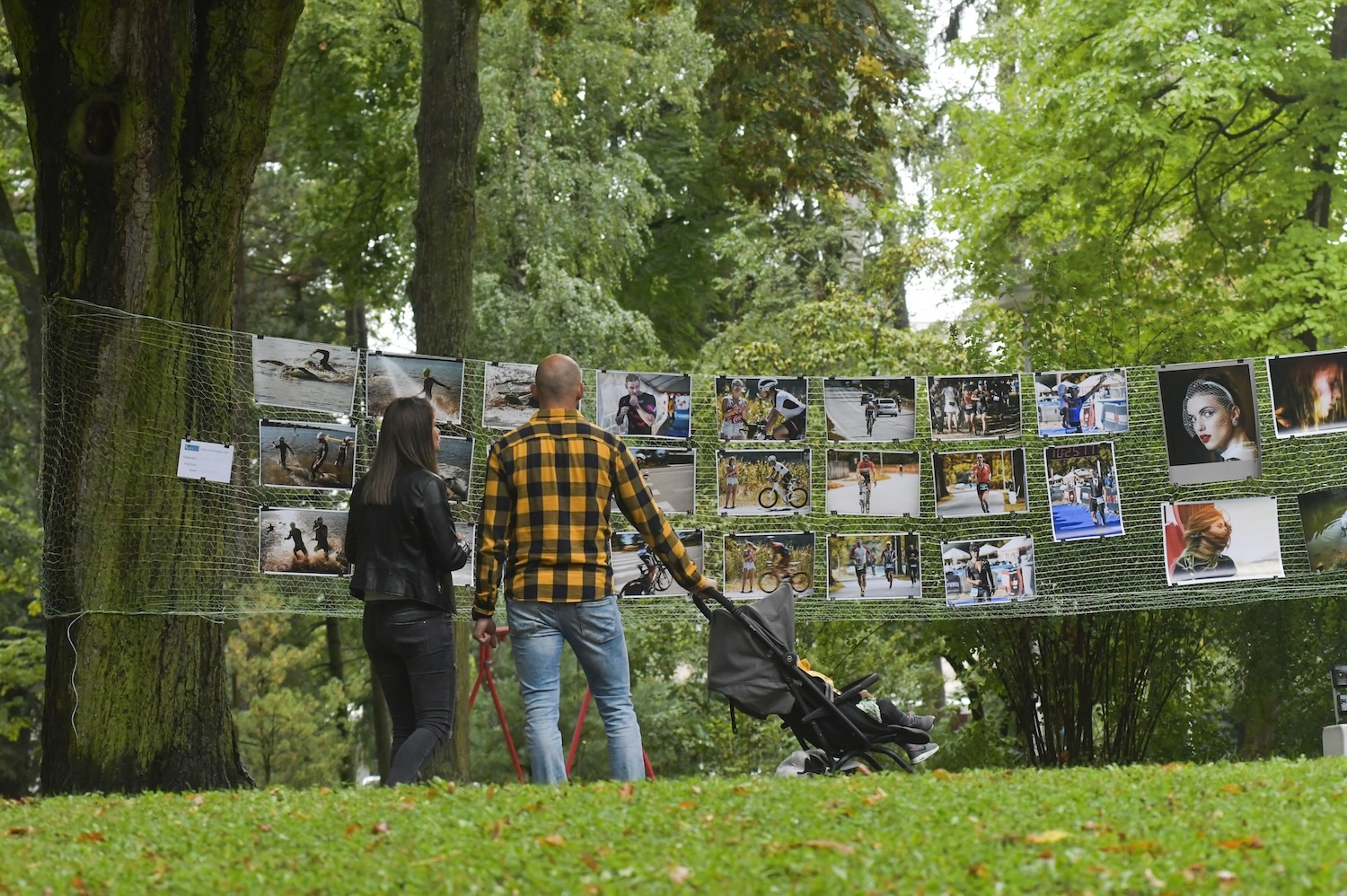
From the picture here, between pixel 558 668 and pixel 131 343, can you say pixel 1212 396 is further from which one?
pixel 131 343

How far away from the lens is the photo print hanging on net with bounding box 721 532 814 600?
31.6 feet

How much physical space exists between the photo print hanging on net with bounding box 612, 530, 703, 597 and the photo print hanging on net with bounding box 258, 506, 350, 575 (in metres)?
1.68

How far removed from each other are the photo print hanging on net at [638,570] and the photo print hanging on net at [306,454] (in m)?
1.71

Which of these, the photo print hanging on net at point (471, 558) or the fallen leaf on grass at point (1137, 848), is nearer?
the fallen leaf on grass at point (1137, 848)

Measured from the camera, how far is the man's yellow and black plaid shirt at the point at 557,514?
673 cm

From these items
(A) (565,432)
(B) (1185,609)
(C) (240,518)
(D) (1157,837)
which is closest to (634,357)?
(B) (1185,609)

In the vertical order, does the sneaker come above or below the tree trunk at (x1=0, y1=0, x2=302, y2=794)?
below

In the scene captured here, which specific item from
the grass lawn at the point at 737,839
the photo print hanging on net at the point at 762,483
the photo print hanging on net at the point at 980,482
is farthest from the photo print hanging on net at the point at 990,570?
the grass lawn at the point at 737,839

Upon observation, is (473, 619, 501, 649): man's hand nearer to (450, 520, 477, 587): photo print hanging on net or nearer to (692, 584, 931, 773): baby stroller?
(692, 584, 931, 773): baby stroller

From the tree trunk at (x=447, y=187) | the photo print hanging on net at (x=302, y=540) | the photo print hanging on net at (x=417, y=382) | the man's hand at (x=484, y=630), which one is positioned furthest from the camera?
the tree trunk at (x=447, y=187)

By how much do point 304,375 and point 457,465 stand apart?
1047 mm

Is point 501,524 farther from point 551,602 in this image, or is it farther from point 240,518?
point 240,518

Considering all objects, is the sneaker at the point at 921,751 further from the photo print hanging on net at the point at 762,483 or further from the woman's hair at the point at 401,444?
the woman's hair at the point at 401,444

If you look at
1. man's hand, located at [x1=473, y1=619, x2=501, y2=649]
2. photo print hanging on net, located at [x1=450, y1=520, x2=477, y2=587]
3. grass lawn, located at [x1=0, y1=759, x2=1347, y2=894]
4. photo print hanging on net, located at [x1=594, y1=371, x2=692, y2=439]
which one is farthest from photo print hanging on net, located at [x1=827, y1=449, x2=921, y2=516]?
grass lawn, located at [x1=0, y1=759, x2=1347, y2=894]
